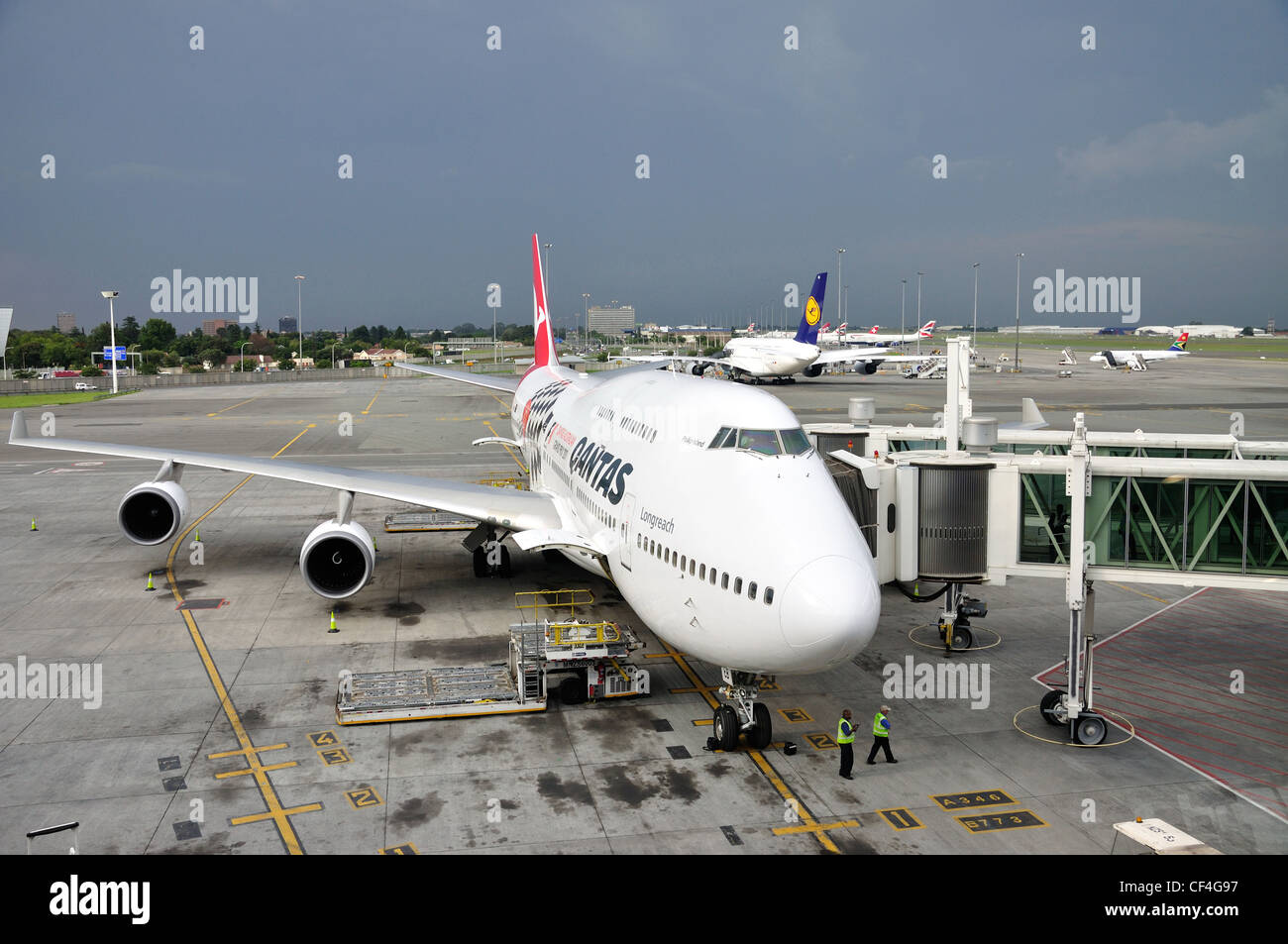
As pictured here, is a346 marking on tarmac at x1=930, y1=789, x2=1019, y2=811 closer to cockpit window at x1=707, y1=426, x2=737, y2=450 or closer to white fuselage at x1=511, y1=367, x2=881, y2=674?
white fuselage at x1=511, y1=367, x2=881, y2=674

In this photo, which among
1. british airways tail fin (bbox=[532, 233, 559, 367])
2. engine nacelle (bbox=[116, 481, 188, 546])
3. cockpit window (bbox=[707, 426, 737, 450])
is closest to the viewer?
cockpit window (bbox=[707, 426, 737, 450])

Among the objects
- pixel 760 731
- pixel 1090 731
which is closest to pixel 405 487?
pixel 760 731

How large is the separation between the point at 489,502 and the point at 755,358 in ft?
267

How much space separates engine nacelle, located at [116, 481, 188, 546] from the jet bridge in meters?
21.2

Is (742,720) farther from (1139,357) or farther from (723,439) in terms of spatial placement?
(1139,357)

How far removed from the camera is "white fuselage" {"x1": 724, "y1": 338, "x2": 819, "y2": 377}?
4006 inches

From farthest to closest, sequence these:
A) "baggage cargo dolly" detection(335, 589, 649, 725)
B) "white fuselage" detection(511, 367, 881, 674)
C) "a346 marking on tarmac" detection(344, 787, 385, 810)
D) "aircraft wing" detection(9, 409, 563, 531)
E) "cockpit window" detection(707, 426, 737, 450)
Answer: "aircraft wing" detection(9, 409, 563, 531), "baggage cargo dolly" detection(335, 589, 649, 725), "cockpit window" detection(707, 426, 737, 450), "a346 marking on tarmac" detection(344, 787, 385, 810), "white fuselage" detection(511, 367, 881, 674)

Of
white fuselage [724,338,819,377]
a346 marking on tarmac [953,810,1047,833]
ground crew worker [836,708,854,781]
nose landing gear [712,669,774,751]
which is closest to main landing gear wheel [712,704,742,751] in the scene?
nose landing gear [712,669,774,751]

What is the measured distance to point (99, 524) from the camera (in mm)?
38594

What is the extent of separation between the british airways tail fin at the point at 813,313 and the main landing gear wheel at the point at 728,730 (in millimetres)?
80288

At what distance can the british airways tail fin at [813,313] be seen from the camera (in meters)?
93.8

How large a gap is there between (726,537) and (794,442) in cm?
244
